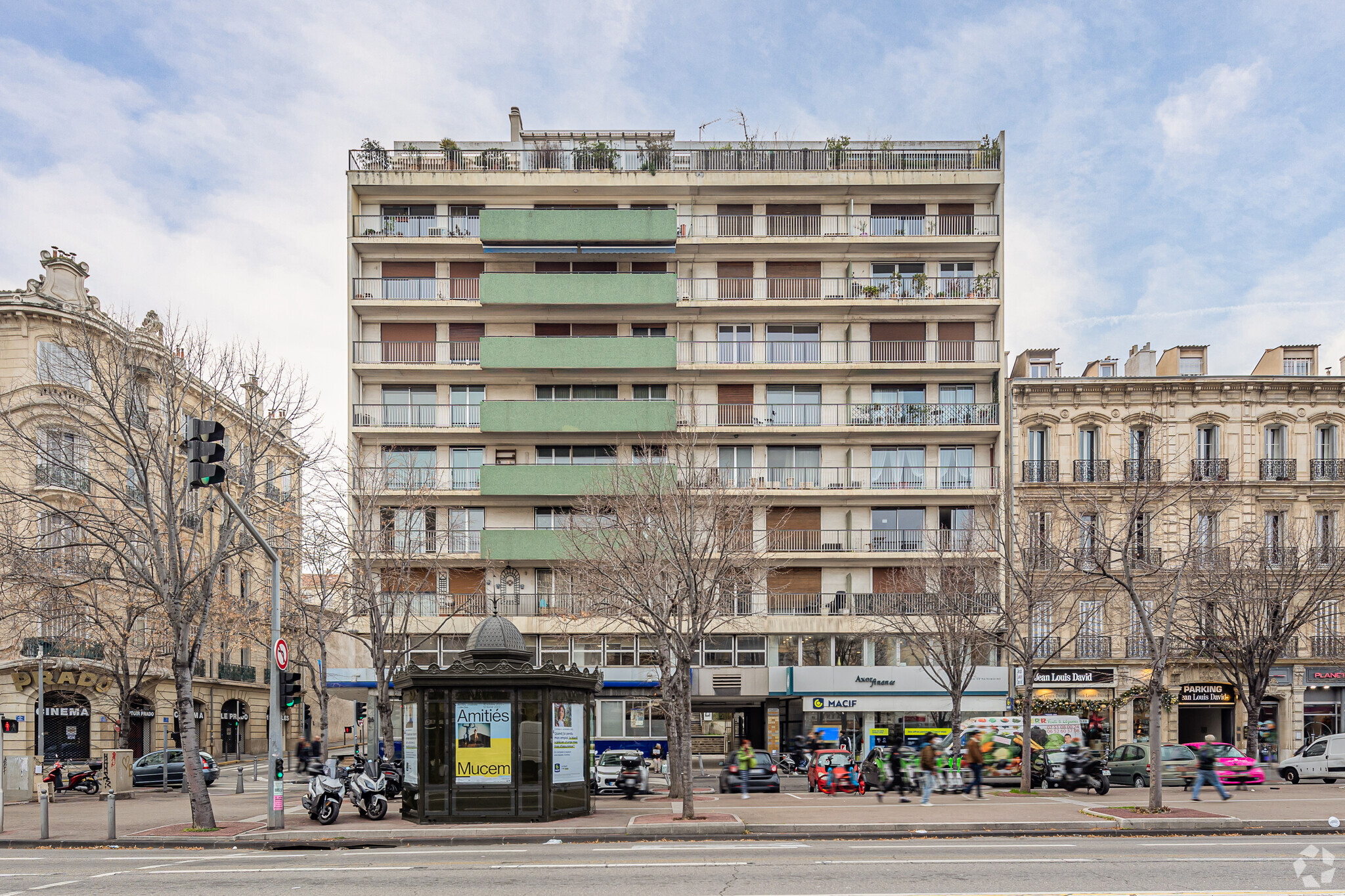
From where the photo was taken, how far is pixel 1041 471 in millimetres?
42844

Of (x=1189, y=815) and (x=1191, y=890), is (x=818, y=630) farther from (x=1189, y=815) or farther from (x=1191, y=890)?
(x=1191, y=890)

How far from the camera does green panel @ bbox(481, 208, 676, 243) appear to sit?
41.2 m

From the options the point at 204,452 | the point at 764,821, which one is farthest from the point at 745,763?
the point at 204,452

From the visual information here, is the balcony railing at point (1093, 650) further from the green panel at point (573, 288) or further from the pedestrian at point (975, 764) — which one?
the green panel at point (573, 288)

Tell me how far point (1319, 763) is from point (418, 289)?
116 feet

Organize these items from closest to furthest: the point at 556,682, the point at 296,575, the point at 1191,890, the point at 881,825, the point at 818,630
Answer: the point at 1191,890
the point at 881,825
the point at 556,682
the point at 296,575
the point at 818,630

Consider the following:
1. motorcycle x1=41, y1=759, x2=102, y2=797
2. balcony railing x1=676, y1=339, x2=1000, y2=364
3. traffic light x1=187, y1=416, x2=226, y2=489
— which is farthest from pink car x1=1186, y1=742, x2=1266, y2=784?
motorcycle x1=41, y1=759, x2=102, y2=797

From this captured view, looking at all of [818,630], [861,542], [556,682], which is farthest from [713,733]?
[556,682]

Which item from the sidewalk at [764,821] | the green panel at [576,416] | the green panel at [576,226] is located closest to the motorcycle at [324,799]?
the sidewalk at [764,821]

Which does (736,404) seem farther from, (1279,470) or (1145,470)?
(1279,470)

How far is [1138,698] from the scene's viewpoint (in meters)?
41.9

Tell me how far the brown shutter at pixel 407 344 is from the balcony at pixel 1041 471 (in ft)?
79.6

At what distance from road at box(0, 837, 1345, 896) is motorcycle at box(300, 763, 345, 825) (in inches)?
111

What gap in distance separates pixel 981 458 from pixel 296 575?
26.3 m
